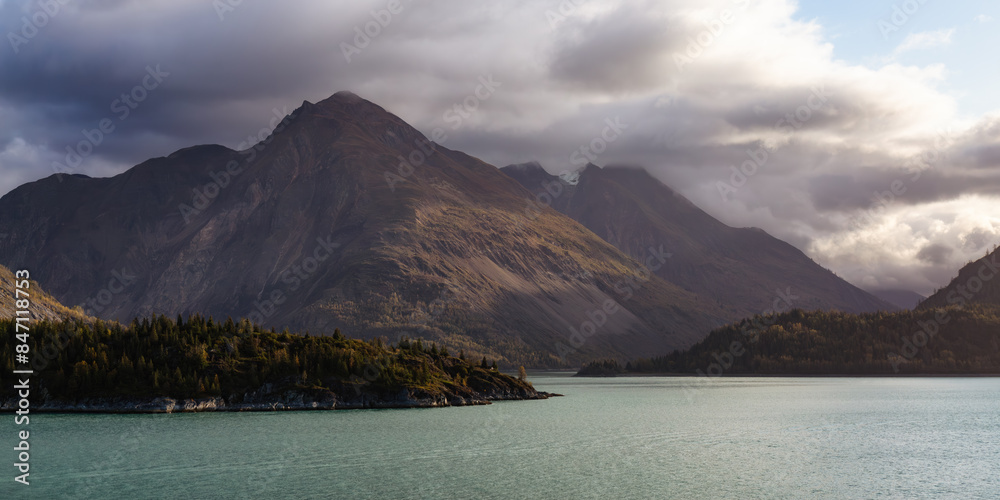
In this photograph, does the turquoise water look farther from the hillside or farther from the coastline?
the hillside

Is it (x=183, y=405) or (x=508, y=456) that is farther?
A: (x=183, y=405)

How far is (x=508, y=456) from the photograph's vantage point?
108 metres

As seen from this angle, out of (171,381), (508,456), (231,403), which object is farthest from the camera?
(231,403)

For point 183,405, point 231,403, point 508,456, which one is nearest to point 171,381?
point 183,405

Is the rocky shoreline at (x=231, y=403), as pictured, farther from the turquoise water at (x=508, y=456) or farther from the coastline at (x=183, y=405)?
the turquoise water at (x=508, y=456)

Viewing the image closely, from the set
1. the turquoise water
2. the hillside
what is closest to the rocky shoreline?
the hillside

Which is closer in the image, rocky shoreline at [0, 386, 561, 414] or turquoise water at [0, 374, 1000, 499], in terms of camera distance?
turquoise water at [0, 374, 1000, 499]

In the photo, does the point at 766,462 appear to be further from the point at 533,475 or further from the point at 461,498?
the point at 461,498

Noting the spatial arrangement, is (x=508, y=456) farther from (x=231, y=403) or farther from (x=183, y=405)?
(x=183, y=405)

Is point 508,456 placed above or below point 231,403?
below

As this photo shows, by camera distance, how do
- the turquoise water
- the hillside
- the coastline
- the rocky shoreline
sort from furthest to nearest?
the hillside → the rocky shoreline → the coastline → the turquoise water

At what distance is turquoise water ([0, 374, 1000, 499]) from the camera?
8394cm

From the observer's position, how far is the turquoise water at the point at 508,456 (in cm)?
8394

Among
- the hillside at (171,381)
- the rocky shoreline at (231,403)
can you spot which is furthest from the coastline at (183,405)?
the hillside at (171,381)
